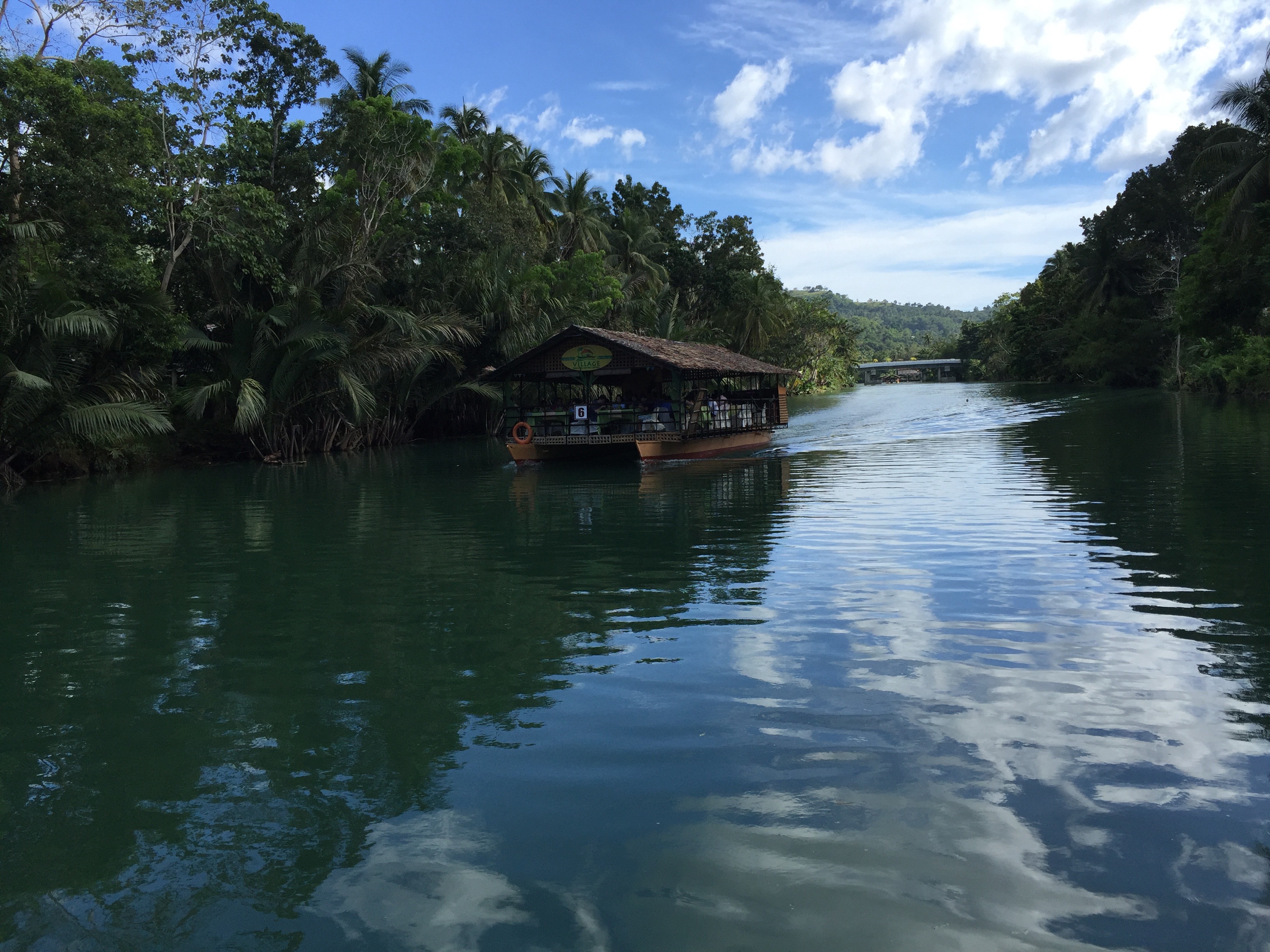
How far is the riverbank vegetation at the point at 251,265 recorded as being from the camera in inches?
746

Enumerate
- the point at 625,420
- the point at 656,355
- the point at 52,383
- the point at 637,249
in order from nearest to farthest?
the point at 52,383, the point at 656,355, the point at 625,420, the point at 637,249

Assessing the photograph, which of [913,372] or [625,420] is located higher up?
[913,372]

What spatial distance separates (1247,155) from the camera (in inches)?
1401

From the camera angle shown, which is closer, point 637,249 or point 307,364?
point 307,364

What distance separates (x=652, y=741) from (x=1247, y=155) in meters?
40.0

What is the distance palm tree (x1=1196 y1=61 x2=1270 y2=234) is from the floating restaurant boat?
790 inches

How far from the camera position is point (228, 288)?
2523 centimetres

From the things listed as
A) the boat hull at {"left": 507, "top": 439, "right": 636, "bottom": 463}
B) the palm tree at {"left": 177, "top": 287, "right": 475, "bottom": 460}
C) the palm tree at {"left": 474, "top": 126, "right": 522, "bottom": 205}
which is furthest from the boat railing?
the palm tree at {"left": 474, "top": 126, "right": 522, "bottom": 205}

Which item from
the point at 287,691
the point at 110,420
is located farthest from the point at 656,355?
the point at 287,691

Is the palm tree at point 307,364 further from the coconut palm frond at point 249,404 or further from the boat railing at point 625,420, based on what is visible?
the boat railing at point 625,420

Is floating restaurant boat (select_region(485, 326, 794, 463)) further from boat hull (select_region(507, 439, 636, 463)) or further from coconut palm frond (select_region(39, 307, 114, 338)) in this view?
coconut palm frond (select_region(39, 307, 114, 338))

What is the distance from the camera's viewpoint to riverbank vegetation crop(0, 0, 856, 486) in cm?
1894

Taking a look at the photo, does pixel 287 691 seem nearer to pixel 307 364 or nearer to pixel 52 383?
pixel 52 383

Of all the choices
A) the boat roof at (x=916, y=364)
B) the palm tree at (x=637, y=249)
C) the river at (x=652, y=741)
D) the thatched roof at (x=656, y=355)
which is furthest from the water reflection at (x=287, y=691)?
the boat roof at (x=916, y=364)
